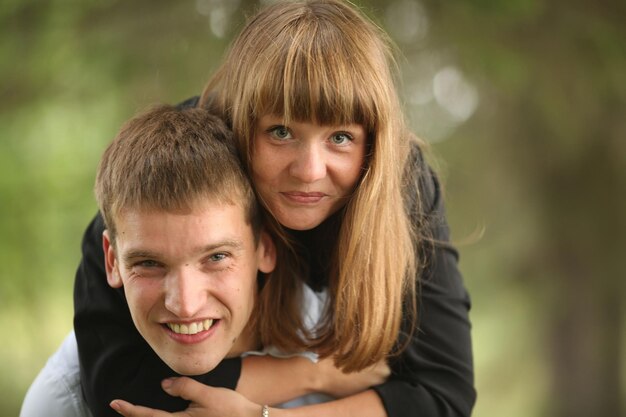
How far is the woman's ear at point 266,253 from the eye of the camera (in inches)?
80.0

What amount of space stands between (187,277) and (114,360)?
364 mm

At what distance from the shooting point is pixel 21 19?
4305 millimetres

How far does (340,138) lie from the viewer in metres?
1.91

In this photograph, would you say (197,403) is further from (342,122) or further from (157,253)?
(342,122)

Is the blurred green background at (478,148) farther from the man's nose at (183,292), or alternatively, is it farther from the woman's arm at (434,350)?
the man's nose at (183,292)

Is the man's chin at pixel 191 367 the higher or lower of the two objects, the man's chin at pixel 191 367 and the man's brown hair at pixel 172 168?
the lower

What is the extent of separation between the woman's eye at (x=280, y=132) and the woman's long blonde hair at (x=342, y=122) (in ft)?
0.15

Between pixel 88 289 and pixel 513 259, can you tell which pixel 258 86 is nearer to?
pixel 88 289

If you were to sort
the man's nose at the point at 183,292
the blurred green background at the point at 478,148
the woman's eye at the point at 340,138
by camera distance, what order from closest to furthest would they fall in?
the man's nose at the point at 183,292 < the woman's eye at the point at 340,138 < the blurred green background at the point at 478,148

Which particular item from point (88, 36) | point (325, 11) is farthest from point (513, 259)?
point (325, 11)

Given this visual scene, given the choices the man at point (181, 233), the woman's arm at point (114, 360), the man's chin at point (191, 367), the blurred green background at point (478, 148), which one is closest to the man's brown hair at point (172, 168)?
the man at point (181, 233)

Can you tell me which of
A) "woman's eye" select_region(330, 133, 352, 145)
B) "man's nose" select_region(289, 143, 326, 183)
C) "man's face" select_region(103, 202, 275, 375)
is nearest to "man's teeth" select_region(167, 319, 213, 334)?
"man's face" select_region(103, 202, 275, 375)

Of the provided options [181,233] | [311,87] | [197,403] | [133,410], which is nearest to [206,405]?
[197,403]

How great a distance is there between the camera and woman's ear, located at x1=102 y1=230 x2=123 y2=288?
1956mm
